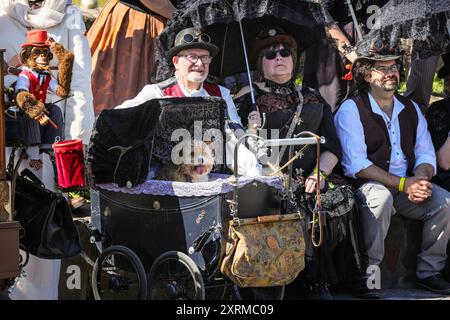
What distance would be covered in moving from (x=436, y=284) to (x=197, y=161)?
201 centimetres

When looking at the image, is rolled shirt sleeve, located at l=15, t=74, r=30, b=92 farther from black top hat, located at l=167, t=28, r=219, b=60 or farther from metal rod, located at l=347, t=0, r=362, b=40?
metal rod, located at l=347, t=0, r=362, b=40

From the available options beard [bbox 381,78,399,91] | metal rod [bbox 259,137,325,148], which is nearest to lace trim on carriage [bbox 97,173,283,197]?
metal rod [bbox 259,137,325,148]

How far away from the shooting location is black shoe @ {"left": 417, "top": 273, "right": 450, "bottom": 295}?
25.0 ft

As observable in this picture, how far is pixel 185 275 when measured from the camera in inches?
255

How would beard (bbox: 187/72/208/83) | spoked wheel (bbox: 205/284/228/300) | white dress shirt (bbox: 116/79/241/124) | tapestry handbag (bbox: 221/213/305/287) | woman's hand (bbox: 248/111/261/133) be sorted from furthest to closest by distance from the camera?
1. woman's hand (bbox: 248/111/261/133)
2. beard (bbox: 187/72/208/83)
3. white dress shirt (bbox: 116/79/241/124)
4. spoked wheel (bbox: 205/284/228/300)
5. tapestry handbag (bbox: 221/213/305/287)

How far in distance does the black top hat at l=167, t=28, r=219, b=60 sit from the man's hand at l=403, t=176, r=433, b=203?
64.3 inches

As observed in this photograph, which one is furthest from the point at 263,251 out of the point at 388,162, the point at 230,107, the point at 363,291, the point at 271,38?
the point at 271,38

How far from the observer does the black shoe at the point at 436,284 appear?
25.0 feet

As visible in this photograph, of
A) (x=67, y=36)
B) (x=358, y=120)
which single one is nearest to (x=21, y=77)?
(x=67, y=36)

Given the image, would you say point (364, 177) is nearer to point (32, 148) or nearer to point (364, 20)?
point (364, 20)

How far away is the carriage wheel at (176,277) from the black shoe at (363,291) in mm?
1488

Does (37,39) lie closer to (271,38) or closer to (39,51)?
(39,51)

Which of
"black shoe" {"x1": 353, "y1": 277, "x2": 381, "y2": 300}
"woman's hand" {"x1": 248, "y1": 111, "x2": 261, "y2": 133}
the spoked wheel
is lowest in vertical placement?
"black shoe" {"x1": 353, "y1": 277, "x2": 381, "y2": 300}

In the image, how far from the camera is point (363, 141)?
774cm
